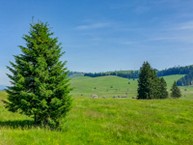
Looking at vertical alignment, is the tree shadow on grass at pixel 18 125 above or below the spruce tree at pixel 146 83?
below

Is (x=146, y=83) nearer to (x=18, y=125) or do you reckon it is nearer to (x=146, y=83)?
(x=146, y=83)

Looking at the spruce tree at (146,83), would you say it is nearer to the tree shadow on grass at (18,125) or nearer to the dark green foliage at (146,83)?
the dark green foliage at (146,83)

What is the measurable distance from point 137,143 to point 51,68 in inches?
268

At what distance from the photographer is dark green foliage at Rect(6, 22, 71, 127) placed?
1695 centimetres

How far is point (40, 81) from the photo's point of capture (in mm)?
17328

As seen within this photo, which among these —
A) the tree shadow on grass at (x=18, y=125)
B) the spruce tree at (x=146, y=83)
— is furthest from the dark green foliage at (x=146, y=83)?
the tree shadow on grass at (x=18, y=125)

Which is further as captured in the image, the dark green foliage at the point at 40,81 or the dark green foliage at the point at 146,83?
the dark green foliage at the point at 146,83

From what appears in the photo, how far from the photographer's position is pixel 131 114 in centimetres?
3147

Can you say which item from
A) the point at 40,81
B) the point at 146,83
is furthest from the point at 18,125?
the point at 146,83

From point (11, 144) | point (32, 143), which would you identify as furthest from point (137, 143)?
point (11, 144)

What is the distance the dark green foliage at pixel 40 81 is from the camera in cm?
1695

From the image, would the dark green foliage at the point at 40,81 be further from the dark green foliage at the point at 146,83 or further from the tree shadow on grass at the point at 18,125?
the dark green foliage at the point at 146,83

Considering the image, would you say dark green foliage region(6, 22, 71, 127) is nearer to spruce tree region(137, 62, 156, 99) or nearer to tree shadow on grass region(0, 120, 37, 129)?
tree shadow on grass region(0, 120, 37, 129)

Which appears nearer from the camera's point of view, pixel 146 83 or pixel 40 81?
pixel 40 81
